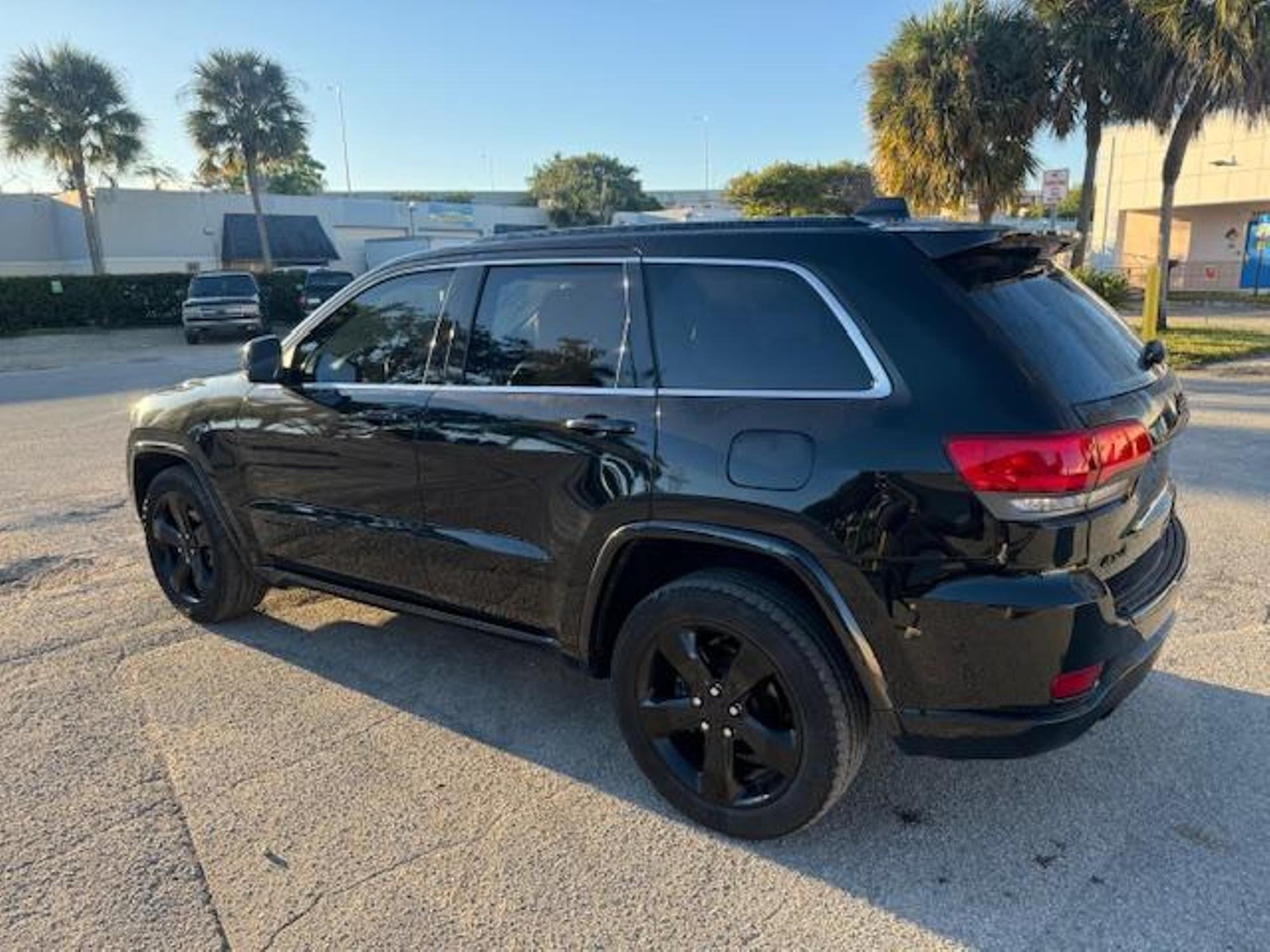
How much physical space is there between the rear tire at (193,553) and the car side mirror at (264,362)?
0.73 m

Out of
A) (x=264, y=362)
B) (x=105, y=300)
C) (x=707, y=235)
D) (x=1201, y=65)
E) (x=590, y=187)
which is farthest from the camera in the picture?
(x=590, y=187)

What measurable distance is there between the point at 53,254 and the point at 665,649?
45.8m

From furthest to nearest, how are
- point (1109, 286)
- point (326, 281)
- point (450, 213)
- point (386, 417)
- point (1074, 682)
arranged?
point (450, 213), point (326, 281), point (1109, 286), point (386, 417), point (1074, 682)

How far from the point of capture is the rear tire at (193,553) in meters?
4.54

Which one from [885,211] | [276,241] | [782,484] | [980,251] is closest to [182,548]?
[782,484]

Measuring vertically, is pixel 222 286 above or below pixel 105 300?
above

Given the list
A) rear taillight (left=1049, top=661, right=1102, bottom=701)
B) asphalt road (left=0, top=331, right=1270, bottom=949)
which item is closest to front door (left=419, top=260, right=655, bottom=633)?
asphalt road (left=0, top=331, right=1270, bottom=949)

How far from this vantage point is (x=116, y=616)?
488 centimetres

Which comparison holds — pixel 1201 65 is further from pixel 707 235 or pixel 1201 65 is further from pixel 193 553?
pixel 193 553

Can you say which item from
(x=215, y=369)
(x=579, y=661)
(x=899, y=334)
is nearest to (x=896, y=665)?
(x=899, y=334)

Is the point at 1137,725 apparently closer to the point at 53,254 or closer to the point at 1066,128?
the point at 1066,128

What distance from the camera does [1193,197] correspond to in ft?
105

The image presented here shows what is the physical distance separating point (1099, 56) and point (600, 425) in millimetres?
19792

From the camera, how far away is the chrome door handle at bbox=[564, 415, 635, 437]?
9.93ft
